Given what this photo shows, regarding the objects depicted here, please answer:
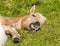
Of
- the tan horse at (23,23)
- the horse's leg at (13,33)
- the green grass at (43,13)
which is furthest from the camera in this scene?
the tan horse at (23,23)

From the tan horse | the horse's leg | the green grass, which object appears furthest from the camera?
the tan horse

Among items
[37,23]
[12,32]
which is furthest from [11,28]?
[37,23]

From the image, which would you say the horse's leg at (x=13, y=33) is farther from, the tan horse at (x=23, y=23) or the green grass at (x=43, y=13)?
the green grass at (x=43, y=13)

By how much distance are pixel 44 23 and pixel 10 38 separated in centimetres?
155

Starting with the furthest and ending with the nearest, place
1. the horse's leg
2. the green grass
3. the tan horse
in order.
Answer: the tan horse, the green grass, the horse's leg

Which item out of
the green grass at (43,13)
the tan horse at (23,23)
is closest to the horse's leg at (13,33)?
the tan horse at (23,23)

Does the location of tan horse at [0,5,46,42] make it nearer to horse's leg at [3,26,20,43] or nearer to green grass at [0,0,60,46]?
horse's leg at [3,26,20,43]

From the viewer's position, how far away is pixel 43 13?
1033cm

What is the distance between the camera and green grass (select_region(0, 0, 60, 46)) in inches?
326

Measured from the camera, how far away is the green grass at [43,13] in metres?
8.29

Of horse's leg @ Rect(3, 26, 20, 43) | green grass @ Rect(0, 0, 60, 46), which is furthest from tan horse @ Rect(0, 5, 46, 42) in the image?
green grass @ Rect(0, 0, 60, 46)

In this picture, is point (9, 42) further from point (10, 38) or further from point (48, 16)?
point (48, 16)

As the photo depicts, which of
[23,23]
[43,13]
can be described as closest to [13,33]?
[23,23]

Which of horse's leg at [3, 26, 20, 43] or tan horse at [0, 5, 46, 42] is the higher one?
tan horse at [0, 5, 46, 42]
